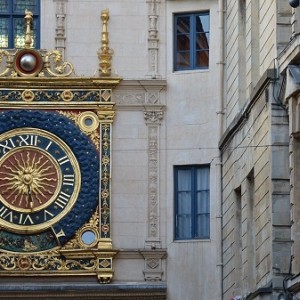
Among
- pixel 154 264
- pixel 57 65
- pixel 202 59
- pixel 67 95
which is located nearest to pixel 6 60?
pixel 57 65

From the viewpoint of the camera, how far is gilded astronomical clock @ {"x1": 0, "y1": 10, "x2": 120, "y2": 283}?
36.6 metres

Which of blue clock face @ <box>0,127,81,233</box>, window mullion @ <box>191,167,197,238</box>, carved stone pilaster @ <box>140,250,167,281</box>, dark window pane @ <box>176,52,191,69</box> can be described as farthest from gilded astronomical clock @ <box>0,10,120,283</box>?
window mullion @ <box>191,167,197,238</box>

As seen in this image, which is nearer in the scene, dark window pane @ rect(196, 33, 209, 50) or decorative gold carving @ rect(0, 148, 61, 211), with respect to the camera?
decorative gold carving @ rect(0, 148, 61, 211)

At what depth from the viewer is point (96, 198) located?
121 ft

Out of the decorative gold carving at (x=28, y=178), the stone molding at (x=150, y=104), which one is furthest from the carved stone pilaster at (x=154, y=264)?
the decorative gold carving at (x=28, y=178)

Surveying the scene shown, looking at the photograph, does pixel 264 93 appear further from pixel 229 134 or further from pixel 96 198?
pixel 96 198

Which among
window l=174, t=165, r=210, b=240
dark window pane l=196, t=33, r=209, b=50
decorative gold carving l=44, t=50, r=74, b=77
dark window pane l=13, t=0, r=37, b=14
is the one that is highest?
dark window pane l=13, t=0, r=37, b=14

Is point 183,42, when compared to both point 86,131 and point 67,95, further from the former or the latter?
point 86,131

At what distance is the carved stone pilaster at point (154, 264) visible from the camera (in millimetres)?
36562

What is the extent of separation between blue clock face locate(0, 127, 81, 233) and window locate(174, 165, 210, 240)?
2225mm

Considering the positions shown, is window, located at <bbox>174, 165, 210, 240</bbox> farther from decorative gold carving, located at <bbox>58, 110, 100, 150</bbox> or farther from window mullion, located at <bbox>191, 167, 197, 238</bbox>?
decorative gold carving, located at <bbox>58, 110, 100, 150</bbox>

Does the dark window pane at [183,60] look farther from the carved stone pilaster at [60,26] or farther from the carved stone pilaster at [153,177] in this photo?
the carved stone pilaster at [60,26]

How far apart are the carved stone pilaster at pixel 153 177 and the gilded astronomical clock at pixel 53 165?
0.85m

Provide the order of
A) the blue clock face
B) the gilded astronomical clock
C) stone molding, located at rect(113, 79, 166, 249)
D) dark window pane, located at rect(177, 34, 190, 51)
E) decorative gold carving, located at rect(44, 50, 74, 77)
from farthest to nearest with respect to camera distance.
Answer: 1. dark window pane, located at rect(177, 34, 190, 51)
2. decorative gold carving, located at rect(44, 50, 74, 77)
3. stone molding, located at rect(113, 79, 166, 249)
4. the blue clock face
5. the gilded astronomical clock
